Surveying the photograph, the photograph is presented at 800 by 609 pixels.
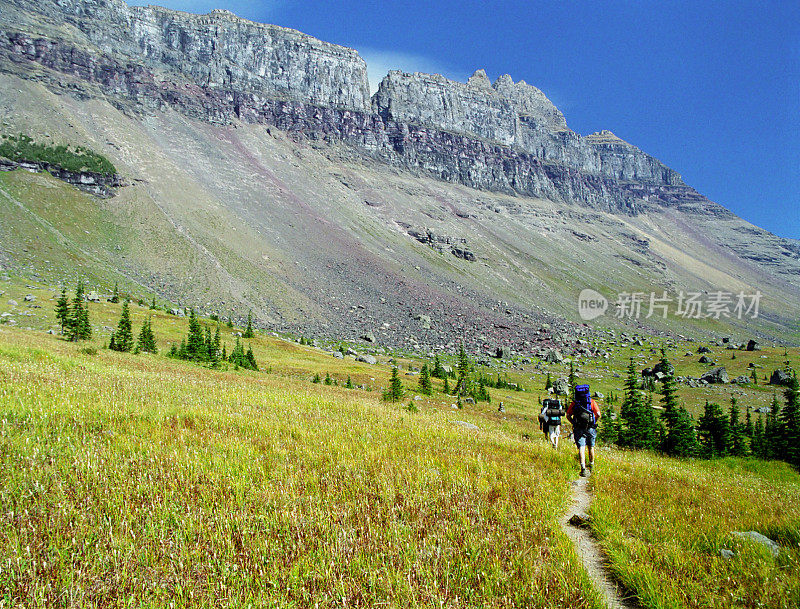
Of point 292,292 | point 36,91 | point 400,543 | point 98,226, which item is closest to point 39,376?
point 400,543

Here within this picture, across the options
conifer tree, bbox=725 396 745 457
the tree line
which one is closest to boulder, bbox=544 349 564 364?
conifer tree, bbox=725 396 745 457

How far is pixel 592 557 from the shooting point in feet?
14.6

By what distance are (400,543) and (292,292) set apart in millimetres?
91362

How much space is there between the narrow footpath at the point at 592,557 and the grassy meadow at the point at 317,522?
0.44 ft

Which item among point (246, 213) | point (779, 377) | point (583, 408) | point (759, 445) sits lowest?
point (759, 445)

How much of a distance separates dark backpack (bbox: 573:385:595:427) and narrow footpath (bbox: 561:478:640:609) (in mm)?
3331

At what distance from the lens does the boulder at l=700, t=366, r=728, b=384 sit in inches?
3420

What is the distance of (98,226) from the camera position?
9256 centimetres

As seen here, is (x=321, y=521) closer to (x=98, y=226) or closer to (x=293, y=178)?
(x=98, y=226)

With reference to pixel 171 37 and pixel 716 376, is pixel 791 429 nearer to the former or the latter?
pixel 716 376

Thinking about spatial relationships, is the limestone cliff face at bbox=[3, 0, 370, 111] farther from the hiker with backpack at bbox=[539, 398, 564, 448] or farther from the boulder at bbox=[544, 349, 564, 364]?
the hiker with backpack at bbox=[539, 398, 564, 448]

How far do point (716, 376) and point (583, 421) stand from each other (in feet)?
337

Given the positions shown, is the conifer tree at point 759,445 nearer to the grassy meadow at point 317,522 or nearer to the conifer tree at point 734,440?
the conifer tree at point 734,440

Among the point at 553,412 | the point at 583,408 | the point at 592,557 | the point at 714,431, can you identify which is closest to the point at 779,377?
the point at 714,431
